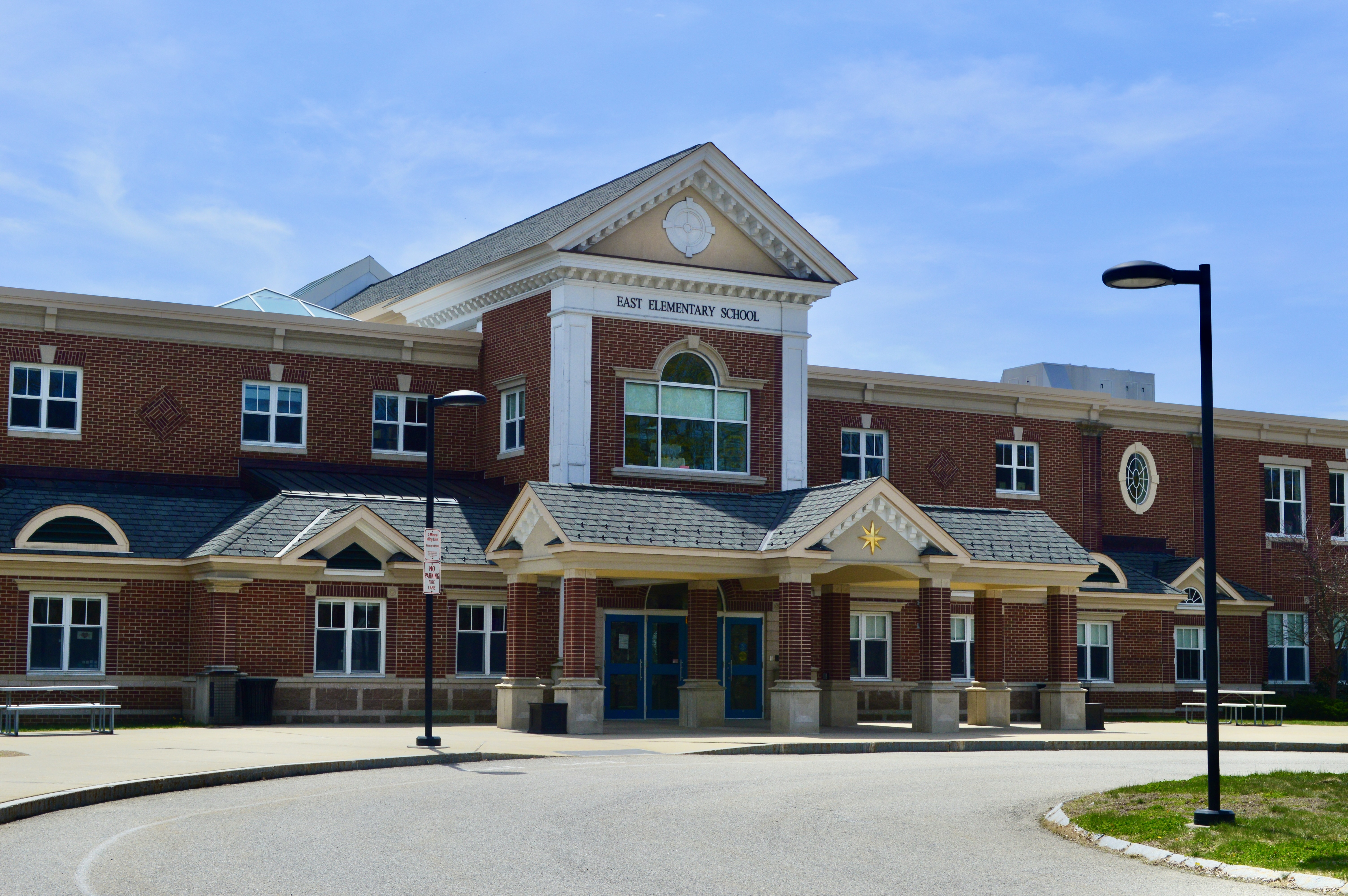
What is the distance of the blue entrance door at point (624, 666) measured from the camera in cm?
3241

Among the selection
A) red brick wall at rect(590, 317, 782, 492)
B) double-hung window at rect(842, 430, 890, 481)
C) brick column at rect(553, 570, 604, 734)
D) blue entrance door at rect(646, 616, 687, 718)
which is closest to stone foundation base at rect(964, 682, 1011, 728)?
blue entrance door at rect(646, 616, 687, 718)

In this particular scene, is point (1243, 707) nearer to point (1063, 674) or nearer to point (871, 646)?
point (871, 646)

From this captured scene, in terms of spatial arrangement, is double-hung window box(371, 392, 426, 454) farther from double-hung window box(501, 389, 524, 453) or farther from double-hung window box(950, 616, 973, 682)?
double-hung window box(950, 616, 973, 682)

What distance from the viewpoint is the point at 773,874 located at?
37.0ft

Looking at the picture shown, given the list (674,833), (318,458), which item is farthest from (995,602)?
(674,833)

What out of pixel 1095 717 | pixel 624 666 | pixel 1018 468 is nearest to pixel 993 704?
pixel 1095 717

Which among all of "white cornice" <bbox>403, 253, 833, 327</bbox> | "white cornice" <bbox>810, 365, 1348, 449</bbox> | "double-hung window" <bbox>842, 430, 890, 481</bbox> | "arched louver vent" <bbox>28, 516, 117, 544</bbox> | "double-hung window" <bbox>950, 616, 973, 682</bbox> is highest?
"white cornice" <bbox>403, 253, 833, 327</bbox>

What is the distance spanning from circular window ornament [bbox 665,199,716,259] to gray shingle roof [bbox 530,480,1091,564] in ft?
17.7

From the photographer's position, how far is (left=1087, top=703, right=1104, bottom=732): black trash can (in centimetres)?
3139

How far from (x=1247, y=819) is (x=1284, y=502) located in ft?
110

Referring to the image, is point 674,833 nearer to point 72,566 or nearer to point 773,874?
point 773,874

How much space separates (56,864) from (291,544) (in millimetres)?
18922

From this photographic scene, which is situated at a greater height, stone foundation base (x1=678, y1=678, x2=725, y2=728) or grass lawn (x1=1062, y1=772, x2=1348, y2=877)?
grass lawn (x1=1062, y1=772, x2=1348, y2=877)

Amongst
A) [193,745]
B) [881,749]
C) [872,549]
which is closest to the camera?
[193,745]
